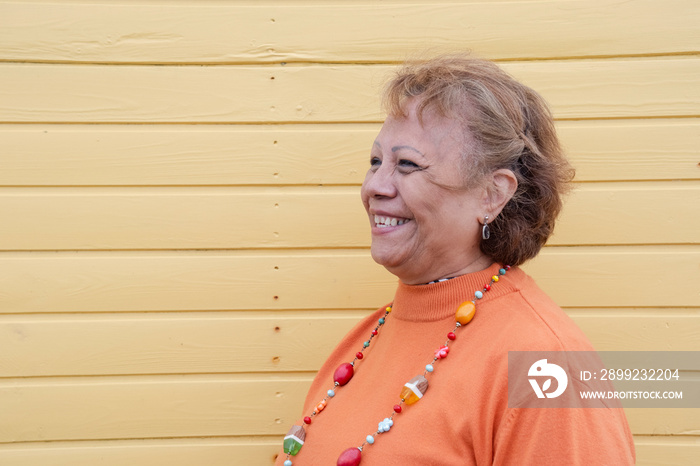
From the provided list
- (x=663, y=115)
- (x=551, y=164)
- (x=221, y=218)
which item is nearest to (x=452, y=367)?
(x=551, y=164)

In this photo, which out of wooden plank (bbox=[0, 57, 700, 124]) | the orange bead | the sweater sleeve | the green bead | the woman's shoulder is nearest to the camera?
the sweater sleeve

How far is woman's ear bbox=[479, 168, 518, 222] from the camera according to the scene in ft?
4.91

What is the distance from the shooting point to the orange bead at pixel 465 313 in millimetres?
1449

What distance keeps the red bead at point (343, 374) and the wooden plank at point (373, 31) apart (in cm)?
115

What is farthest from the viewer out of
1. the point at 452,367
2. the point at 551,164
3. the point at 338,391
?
the point at 338,391

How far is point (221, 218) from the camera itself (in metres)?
2.11

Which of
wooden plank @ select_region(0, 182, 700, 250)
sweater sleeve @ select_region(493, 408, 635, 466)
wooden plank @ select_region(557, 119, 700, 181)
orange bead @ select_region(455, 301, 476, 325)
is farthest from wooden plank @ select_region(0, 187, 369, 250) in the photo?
sweater sleeve @ select_region(493, 408, 635, 466)

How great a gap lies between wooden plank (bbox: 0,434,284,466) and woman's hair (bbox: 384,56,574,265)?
49.8 inches

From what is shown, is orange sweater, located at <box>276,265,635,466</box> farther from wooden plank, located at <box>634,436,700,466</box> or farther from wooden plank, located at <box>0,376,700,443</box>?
wooden plank, located at <box>634,436,700,466</box>

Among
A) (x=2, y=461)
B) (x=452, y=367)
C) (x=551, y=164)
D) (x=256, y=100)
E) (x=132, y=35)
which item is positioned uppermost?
(x=132, y=35)

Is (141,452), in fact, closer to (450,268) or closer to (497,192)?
(450,268)

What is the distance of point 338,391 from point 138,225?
1.01 meters

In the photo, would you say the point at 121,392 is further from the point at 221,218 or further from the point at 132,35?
the point at 132,35

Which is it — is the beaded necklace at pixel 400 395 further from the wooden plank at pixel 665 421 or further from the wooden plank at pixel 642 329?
the wooden plank at pixel 665 421
